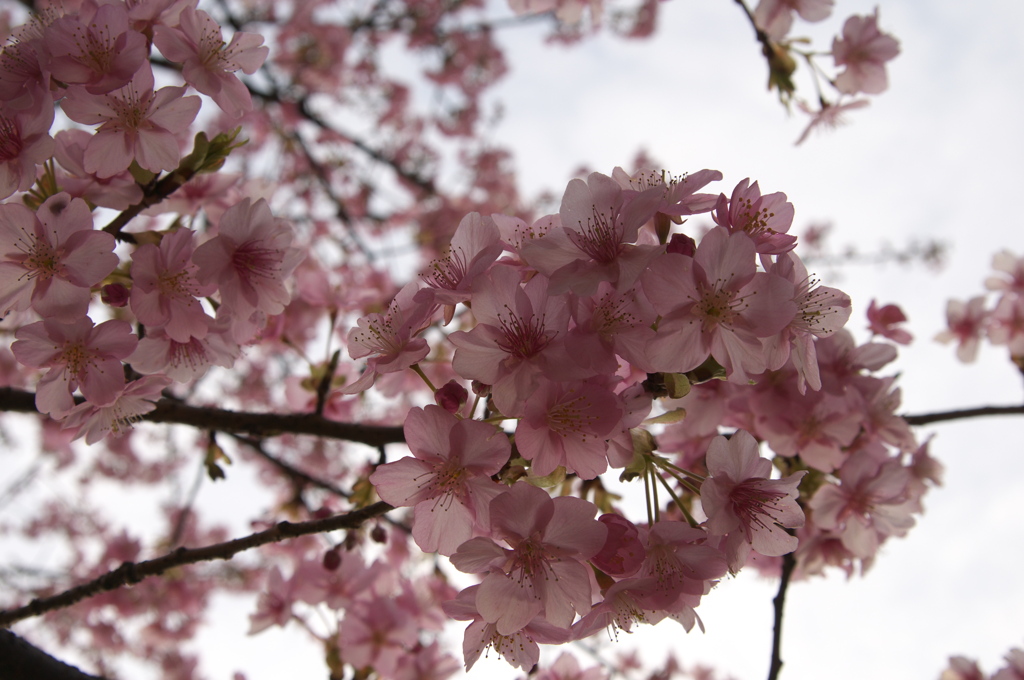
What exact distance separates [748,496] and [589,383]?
478 millimetres

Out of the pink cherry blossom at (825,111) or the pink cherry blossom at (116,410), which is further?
the pink cherry blossom at (825,111)

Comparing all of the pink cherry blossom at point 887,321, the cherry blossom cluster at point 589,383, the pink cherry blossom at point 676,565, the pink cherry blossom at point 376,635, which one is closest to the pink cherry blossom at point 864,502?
the pink cherry blossom at point 887,321

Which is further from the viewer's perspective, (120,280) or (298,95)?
(298,95)

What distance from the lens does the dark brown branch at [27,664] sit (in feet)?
4.75

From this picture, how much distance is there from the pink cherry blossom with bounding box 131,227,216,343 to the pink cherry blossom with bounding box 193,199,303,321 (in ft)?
0.18

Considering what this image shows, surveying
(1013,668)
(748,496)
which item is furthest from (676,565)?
(1013,668)

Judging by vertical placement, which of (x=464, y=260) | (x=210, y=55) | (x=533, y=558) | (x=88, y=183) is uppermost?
(x=210, y=55)

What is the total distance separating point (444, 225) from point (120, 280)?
7.06m

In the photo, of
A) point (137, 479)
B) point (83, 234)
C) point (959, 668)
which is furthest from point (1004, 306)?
point (137, 479)

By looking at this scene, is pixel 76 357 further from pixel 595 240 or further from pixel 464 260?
pixel 595 240

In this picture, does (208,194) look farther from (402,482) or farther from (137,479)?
(137,479)

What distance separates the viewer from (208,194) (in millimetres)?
2057

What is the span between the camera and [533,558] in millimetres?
1307

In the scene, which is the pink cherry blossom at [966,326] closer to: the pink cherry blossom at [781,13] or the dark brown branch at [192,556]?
the pink cherry blossom at [781,13]
